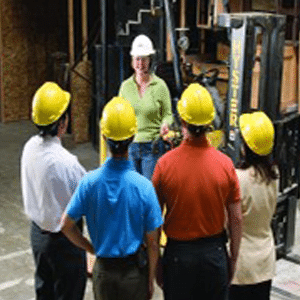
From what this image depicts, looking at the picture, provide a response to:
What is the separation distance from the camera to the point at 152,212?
320 centimetres

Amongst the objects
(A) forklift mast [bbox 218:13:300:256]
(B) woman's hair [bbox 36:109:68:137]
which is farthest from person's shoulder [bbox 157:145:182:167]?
(A) forklift mast [bbox 218:13:300:256]

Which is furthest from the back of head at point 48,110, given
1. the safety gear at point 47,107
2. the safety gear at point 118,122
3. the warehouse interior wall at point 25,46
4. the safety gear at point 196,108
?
the warehouse interior wall at point 25,46

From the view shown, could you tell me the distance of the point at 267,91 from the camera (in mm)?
5461

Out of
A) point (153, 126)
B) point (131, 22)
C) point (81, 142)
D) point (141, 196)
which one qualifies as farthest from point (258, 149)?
point (81, 142)

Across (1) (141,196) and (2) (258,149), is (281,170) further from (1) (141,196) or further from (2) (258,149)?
(1) (141,196)

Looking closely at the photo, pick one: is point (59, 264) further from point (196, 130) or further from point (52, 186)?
point (196, 130)

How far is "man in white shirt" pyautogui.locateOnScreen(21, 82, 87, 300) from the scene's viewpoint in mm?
3711

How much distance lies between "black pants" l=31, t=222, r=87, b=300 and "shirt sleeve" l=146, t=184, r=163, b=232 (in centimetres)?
82

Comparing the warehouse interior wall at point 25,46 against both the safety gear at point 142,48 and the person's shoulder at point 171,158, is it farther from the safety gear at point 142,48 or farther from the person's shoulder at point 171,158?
the person's shoulder at point 171,158

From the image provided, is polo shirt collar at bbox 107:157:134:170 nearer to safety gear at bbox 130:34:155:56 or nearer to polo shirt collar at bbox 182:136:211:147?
polo shirt collar at bbox 182:136:211:147

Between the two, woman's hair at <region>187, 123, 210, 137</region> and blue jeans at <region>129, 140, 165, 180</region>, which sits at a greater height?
woman's hair at <region>187, 123, 210, 137</region>

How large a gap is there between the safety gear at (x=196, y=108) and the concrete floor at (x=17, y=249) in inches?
89.5

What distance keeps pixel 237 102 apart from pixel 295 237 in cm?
201

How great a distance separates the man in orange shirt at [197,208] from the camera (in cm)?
341
